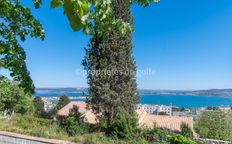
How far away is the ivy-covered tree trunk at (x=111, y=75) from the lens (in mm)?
13938

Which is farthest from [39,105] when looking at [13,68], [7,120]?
[13,68]

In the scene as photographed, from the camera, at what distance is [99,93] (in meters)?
13.8

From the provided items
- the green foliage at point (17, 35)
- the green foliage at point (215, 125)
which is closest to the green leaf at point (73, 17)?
the green foliage at point (17, 35)

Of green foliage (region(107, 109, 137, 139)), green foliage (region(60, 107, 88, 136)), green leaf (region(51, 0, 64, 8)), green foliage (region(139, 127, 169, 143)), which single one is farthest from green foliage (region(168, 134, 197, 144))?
green leaf (region(51, 0, 64, 8))

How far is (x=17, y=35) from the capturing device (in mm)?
5203

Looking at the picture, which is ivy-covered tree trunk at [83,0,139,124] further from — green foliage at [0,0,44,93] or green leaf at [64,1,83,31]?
green leaf at [64,1,83,31]

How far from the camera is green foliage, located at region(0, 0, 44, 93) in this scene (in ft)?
16.3

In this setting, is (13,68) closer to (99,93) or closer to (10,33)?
(10,33)

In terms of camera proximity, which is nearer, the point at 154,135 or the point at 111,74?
the point at 154,135

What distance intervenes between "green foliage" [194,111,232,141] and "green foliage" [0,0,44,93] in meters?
16.1

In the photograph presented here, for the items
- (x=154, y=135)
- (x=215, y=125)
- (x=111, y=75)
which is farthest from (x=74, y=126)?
(x=215, y=125)

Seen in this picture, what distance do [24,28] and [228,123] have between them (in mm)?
18959

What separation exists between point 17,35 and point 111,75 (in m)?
9.12

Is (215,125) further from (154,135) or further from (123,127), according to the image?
(123,127)
